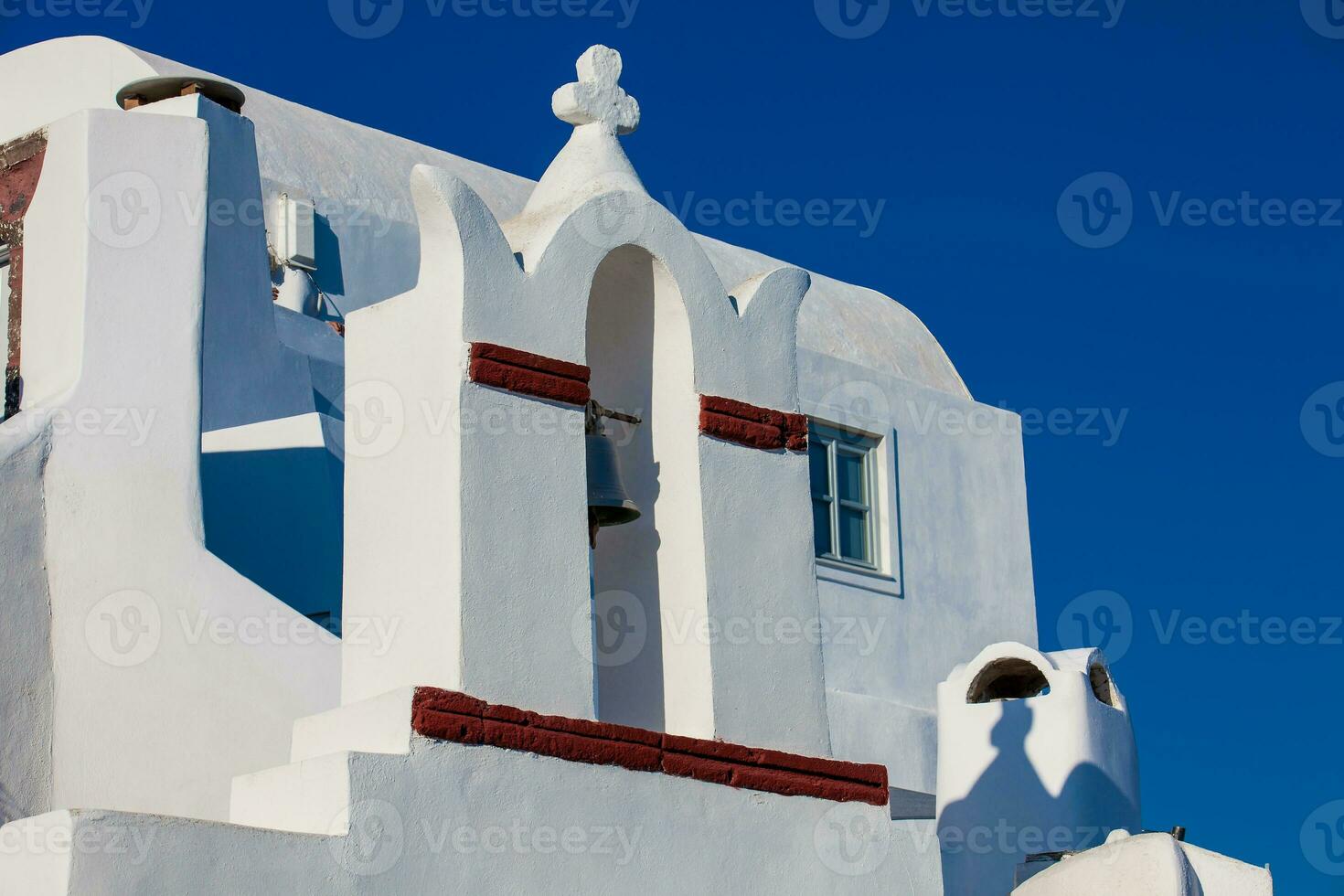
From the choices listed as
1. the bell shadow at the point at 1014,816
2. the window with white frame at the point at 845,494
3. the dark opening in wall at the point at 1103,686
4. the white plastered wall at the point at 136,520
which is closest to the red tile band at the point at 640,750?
the white plastered wall at the point at 136,520

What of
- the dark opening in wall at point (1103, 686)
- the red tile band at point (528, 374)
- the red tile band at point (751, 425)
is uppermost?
the dark opening in wall at point (1103, 686)

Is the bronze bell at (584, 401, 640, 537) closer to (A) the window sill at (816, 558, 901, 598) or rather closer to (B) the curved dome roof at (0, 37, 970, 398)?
(B) the curved dome roof at (0, 37, 970, 398)

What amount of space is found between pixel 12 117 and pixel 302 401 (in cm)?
248

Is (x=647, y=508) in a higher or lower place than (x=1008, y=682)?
lower

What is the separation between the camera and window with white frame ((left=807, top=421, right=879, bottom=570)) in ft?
49.0

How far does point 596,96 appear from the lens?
25.4ft

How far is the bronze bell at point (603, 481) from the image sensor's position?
7262mm

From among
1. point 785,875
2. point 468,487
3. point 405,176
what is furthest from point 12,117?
point 785,875

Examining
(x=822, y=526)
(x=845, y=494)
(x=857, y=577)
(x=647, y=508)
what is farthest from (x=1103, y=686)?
(x=647, y=508)

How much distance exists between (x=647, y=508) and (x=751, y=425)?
0.50 meters

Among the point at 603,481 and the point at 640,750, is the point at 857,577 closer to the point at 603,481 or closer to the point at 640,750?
the point at 603,481

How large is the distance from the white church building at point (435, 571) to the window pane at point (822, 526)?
4.36 m

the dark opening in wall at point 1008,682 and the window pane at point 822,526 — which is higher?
the window pane at point 822,526

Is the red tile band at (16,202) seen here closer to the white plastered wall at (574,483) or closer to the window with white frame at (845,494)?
the white plastered wall at (574,483)
